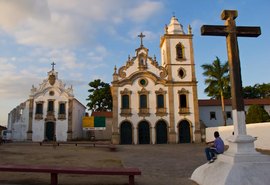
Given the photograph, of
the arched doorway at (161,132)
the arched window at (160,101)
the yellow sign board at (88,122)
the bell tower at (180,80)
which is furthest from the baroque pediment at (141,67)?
the yellow sign board at (88,122)

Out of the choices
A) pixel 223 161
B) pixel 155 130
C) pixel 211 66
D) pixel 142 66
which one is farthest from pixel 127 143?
pixel 223 161

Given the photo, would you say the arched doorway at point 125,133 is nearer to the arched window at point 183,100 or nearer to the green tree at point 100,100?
the arched window at point 183,100

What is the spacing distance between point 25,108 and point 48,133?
4471 millimetres

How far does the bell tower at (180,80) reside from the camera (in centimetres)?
2956

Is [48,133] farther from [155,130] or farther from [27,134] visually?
[155,130]

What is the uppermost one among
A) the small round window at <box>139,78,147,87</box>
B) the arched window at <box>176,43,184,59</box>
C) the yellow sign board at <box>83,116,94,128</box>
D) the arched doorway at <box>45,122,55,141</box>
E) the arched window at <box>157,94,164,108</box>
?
the arched window at <box>176,43,184,59</box>

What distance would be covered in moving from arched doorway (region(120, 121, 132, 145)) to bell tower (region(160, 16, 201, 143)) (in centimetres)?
469

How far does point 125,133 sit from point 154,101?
16.5ft

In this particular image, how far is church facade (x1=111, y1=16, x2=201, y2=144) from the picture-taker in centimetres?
2930

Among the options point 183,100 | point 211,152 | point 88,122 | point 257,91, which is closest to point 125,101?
point 183,100

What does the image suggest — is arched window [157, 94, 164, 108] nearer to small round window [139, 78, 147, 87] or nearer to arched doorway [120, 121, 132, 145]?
small round window [139, 78, 147, 87]

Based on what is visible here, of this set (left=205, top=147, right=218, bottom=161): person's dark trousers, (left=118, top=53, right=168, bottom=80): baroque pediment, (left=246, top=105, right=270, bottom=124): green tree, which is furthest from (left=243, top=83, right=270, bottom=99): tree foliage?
(left=205, top=147, right=218, bottom=161): person's dark trousers

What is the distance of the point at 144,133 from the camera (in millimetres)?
29453

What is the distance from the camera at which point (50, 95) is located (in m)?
33.9
